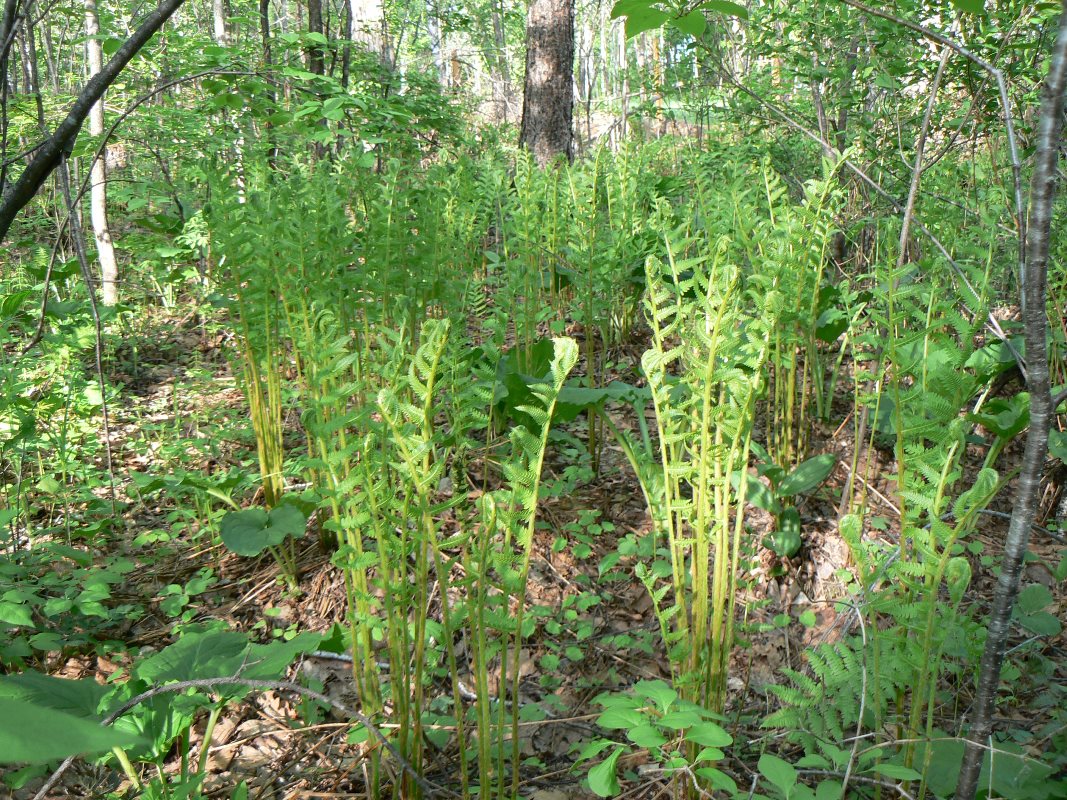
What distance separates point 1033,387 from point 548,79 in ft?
16.8

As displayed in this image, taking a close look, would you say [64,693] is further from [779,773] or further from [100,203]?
[100,203]

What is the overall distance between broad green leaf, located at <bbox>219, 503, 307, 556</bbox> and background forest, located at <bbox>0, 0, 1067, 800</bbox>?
16 millimetres

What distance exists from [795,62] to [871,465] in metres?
2.25

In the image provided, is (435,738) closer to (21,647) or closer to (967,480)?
(21,647)

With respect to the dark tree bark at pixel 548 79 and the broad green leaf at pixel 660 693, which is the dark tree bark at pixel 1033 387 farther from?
the dark tree bark at pixel 548 79

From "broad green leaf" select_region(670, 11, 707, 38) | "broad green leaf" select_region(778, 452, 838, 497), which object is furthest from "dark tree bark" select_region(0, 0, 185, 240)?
"broad green leaf" select_region(778, 452, 838, 497)

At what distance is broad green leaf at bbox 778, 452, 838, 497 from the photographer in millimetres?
2076

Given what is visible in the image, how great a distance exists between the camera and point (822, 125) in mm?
3379

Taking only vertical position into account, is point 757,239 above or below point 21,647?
above

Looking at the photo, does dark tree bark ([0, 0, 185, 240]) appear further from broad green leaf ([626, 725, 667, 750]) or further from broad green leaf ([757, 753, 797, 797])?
broad green leaf ([757, 753, 797, 797])

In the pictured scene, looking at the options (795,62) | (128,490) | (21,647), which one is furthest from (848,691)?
(795,62)

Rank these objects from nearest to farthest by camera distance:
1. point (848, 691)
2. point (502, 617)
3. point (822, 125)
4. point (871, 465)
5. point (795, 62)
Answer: point (502, 617), point (848, 691), point (871, 465), point (822, 125), point (795, 62)

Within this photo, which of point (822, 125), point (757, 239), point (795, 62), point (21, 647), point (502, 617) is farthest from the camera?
point (795, 62)

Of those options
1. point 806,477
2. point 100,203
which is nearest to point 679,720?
point 806,477
